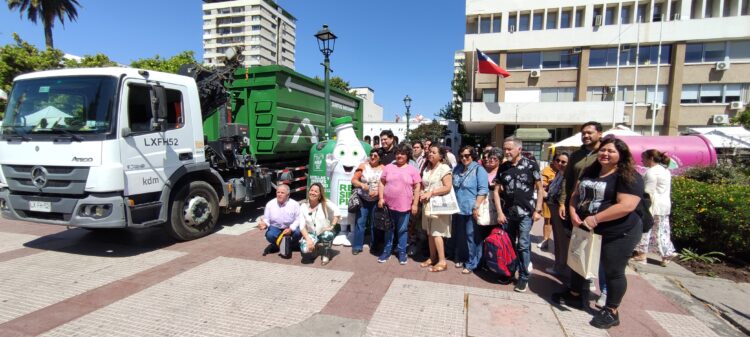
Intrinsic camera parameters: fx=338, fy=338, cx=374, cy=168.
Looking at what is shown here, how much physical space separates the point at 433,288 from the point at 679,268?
11.7 ft

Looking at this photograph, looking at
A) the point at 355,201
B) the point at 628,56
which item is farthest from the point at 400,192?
the point at 628,56

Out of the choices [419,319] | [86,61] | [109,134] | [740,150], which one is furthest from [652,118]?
[86,61]

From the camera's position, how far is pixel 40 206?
14.3 feet

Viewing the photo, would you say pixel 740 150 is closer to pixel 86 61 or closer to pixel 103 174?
pixel 103 174

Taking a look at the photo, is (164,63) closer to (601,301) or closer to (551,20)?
(601,301)

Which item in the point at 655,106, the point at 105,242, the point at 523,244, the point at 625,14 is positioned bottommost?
the point at 105,242

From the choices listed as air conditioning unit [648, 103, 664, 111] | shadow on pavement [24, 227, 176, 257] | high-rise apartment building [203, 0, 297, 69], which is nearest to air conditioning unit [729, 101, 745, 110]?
air conditioning unit [648, 103, 664, 111]

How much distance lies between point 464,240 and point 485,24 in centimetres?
2282

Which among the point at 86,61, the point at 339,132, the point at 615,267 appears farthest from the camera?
the point at 86,61

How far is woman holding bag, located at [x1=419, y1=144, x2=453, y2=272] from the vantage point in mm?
4105

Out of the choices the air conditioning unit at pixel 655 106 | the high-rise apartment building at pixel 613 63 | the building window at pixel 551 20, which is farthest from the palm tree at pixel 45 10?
the air conditioning unit at pixel 655 106

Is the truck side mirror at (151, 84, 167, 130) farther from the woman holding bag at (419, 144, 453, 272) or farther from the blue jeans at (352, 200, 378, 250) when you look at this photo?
the woman holding bag at (419, 144, 453, 272)

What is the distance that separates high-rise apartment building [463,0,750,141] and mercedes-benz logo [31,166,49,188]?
19.9 metres

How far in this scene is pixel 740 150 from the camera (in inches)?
457
